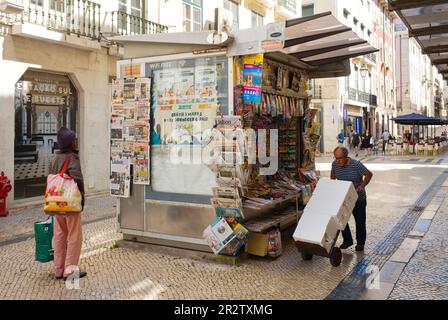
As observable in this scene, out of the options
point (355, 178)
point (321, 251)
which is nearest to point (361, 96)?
point (355, 178)

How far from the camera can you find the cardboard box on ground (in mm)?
5305

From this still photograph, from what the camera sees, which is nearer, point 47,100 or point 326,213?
point 326,213

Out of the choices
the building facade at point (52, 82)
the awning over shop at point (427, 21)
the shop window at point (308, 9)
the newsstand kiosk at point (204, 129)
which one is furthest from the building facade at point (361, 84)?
the newsstand kiosk at point (204, 129)

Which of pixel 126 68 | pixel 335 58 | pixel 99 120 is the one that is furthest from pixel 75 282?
pixel 99 120

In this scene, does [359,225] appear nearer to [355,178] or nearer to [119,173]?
[355,178]

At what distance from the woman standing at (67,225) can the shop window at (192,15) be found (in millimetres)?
12190

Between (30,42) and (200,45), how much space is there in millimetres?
6495

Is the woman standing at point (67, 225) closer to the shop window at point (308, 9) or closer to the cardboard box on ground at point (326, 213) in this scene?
the cardboard box on ground at point (326, 213)

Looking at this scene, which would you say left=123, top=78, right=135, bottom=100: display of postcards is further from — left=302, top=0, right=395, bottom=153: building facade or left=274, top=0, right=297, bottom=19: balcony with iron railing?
left=302, top=0, right=395, bottom=153: building facade

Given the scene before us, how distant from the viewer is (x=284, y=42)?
5.69 m

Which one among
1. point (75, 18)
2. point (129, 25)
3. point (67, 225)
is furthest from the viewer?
point (129, 25)

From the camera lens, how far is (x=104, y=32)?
12.6 meters

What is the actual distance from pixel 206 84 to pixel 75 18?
7563 mm

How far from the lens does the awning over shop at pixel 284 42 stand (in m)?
5.40
